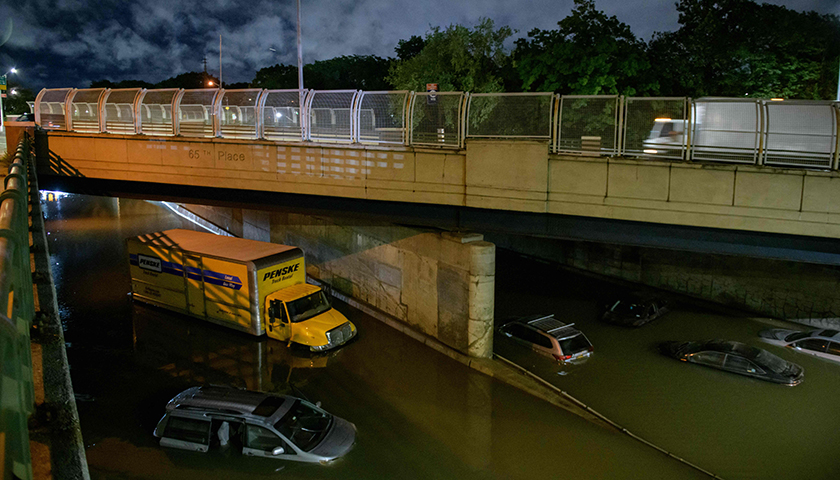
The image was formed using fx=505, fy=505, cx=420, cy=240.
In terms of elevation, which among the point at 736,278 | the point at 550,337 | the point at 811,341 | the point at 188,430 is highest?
the point at 736,278

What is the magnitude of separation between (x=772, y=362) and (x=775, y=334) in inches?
133

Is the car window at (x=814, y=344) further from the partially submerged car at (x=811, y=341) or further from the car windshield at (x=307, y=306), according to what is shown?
the car windshield at (x=307, y=306)

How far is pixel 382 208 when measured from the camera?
13.9 metres

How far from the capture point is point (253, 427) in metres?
10.0

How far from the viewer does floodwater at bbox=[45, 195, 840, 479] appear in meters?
9.90

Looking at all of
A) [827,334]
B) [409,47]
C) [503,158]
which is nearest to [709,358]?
[827,334]

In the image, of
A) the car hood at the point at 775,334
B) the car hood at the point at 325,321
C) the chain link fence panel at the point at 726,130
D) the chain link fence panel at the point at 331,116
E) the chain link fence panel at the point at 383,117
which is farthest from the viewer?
the car hood at the point at 775,334

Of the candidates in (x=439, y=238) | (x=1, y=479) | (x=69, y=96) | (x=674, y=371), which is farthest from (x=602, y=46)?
(x=1, y=479)

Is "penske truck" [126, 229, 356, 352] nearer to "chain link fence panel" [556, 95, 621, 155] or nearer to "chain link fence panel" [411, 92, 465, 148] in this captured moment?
"chain link fence panel" [411, 92, 465, 148]

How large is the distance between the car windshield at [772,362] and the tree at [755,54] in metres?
12.8

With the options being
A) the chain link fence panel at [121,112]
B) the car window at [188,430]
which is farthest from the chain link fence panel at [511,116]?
Result: the chain link fence panel at [121,112]

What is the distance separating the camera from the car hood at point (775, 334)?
16.1 metres

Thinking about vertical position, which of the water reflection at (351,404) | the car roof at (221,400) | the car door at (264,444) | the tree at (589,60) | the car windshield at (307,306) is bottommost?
the water reflection at (351,404)

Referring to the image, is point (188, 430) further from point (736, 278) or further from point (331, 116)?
point (736, 278)
